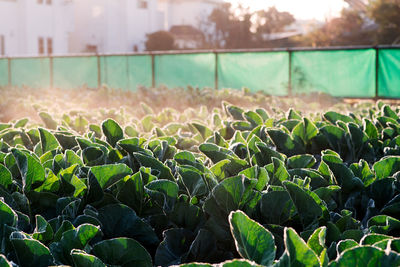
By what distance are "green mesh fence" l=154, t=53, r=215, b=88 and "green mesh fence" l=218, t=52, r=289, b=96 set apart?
0.36m

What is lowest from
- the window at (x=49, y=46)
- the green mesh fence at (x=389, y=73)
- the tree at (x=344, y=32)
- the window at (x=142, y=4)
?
the green mesh fence at (x=389, y=73)

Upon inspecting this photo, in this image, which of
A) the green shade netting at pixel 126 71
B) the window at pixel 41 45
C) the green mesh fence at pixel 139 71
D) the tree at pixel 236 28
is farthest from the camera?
the tree at pixel 236 28

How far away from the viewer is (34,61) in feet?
69.6

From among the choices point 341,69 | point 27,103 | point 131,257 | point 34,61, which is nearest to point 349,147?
point 131,257

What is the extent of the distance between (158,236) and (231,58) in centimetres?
1563

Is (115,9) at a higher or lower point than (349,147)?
higher

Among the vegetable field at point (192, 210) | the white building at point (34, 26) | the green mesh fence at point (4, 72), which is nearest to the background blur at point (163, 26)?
the white building at point (34, 26)

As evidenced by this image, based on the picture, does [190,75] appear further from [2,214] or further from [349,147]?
[2,214]

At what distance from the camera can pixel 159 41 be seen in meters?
60.7

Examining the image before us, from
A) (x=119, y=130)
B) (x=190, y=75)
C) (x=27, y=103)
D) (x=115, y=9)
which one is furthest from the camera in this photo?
(x=115, y=9)

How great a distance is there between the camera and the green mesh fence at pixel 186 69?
56.9 feet

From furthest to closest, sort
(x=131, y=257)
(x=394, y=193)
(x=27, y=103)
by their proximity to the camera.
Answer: (x=27, y=103)
(x=394, y=193)
(x=131, y=257)

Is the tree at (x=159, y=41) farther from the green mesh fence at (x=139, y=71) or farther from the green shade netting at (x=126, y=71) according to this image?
the green mesh fence at (x=139, y=71)

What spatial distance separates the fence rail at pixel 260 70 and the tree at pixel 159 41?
1584 inches
